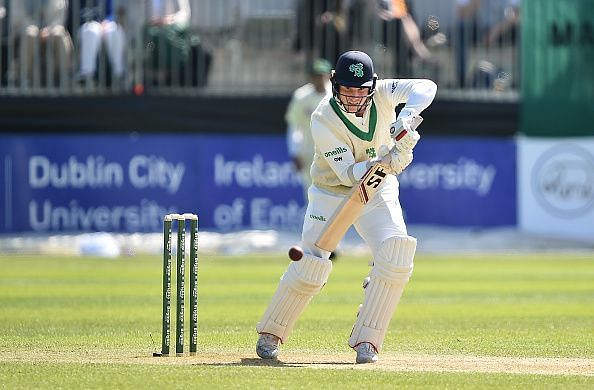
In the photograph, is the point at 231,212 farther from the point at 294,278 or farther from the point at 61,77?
the point at 294,278

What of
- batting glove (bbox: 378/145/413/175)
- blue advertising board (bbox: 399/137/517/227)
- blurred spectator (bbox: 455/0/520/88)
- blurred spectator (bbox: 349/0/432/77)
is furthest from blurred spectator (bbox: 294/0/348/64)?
batting glove (bbox: 378/145/413/175)

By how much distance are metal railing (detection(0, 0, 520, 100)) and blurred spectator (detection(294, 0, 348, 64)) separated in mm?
14

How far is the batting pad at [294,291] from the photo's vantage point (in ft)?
27.6

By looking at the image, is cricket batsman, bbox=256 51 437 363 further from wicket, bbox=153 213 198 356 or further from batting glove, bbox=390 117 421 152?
wicket, bbox=153 213 198 356

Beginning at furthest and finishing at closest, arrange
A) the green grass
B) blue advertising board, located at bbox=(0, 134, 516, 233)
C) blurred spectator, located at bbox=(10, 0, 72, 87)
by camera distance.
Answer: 1. blurred spectator, located at bbox=(10, 0, 72, 87)
2. blue advertising board, located at bbox=(0, 134, 516, 233)
3. the green grass

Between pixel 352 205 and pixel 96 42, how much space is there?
1197 cm

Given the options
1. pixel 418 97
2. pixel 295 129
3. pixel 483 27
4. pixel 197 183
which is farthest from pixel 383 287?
pixel 483 27

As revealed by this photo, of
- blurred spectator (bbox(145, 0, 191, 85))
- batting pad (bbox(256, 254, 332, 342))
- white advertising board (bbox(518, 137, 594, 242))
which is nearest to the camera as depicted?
batting pad (bbox(256, 254, 332, 342))

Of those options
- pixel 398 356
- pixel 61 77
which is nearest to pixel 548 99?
pixel 61 77

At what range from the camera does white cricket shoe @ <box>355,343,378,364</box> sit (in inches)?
326

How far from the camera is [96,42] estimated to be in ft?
64.2

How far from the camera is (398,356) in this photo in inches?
346

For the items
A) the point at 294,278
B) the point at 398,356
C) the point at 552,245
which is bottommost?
the point at 552,245

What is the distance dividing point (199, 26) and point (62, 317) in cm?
948
